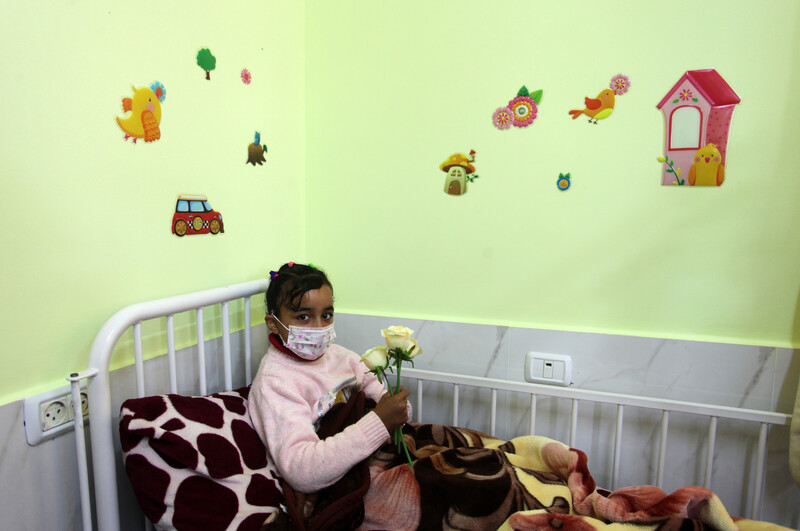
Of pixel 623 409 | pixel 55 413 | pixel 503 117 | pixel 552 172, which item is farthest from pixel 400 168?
pixel 55 413

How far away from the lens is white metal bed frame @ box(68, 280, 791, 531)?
0.88 metres

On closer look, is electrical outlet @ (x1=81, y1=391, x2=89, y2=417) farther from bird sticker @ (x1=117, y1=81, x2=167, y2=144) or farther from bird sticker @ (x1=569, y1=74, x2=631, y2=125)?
bird sticker @ (x1=569, y1=74, x2=631, y2=125)

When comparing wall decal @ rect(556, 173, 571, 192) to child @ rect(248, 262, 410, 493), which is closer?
child @ rect(248, 262, 410, 493)

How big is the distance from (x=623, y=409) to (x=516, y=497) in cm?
48

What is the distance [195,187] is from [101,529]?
2.54 feet

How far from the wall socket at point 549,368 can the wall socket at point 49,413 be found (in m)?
1.08

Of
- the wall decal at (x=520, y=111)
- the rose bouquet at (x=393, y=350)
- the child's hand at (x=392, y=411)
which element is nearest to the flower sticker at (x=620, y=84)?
the wall decal at (x=520, y=111)

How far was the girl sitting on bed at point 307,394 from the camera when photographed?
93 centimetres

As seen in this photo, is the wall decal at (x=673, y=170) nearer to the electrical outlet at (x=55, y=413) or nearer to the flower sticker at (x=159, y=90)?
the flower sticker at (x=159, y=90)

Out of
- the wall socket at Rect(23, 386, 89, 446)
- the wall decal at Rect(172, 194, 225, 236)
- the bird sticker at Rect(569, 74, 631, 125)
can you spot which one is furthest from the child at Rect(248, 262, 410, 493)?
the bird sticker at Rect(569, 74, 631, 125)

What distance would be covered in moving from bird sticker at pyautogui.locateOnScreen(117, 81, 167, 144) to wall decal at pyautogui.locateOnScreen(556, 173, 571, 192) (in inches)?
40.9

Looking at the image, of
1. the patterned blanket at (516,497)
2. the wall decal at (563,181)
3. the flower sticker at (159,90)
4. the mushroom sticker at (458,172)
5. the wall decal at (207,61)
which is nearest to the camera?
the patterned blanket at (516,497)

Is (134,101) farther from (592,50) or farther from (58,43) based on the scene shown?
(592,50)

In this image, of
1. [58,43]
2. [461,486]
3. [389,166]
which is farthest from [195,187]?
[461,486]
